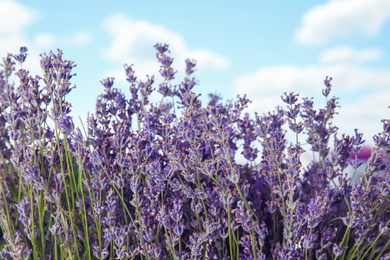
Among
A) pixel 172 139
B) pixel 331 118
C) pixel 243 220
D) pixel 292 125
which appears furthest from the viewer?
pixel 331 118

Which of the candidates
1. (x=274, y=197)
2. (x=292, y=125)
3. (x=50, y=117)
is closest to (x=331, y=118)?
(x=292, y=125)

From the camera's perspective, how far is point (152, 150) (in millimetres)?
1428

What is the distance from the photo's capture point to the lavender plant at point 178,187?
55.2 inches

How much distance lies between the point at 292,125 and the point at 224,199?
365 millimetres

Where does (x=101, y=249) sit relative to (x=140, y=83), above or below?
below

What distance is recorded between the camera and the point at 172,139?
1505mm

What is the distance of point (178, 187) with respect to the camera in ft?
4.62

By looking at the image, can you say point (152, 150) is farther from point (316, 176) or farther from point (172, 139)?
point (316, 176)

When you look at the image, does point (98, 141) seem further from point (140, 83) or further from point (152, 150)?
point (140, 83)

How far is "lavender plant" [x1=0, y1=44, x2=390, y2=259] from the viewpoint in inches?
55.2

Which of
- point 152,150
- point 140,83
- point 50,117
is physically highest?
point 140,83

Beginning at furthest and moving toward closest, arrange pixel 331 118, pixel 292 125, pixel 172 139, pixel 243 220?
pixel 331 118, pixel 292 125, pixel 172 139, pixel 243 220

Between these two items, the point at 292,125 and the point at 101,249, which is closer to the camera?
the point at 101,249

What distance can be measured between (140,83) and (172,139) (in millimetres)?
374
